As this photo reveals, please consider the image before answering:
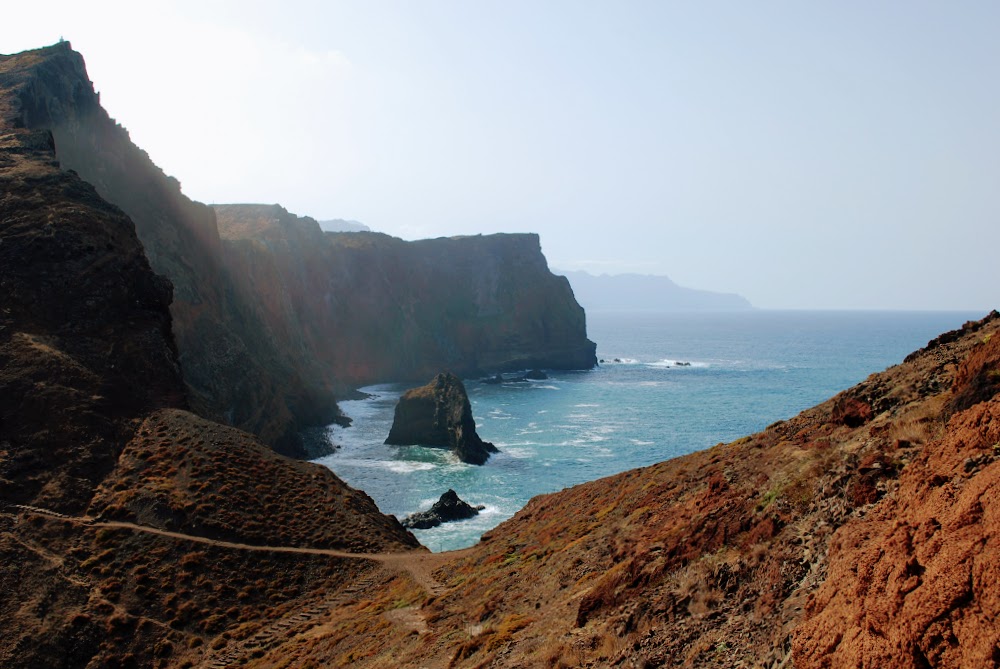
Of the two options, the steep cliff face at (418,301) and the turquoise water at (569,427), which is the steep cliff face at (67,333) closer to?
the turquoise water at (569,427)

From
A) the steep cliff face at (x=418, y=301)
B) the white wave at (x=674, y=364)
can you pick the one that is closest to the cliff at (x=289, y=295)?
the steep cliff face at (x=418, y=301)

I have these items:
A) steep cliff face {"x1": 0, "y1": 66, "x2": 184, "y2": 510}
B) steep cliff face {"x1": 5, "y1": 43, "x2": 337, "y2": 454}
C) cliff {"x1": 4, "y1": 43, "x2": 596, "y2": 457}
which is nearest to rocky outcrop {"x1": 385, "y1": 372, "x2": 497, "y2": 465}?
cliff {"x1": 4, "y1": 43, "x2": 596, "y2": 457}

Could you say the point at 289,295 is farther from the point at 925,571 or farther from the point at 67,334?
the point at 925,571

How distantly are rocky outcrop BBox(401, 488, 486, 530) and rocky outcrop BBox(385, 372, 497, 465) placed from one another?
63.7 ft

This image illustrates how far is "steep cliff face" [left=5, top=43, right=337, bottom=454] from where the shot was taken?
58156 millimetres

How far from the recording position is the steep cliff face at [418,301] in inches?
5012

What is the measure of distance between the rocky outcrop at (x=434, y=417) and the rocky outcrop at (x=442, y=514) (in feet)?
63.7

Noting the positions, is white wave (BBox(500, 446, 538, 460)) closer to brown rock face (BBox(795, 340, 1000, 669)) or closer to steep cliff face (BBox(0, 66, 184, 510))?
steep cliff face (BBox(0, 66, 184, 510))

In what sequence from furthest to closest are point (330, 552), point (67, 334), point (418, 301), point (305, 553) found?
point (418, 301) < point (67, 334) < point (330, 552) < point (305, 553)

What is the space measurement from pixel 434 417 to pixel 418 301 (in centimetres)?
7673

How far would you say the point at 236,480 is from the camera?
3388cm

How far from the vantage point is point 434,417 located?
7825cm

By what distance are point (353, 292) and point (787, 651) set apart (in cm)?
13870

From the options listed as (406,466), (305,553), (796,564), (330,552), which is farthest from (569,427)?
(796,564)
